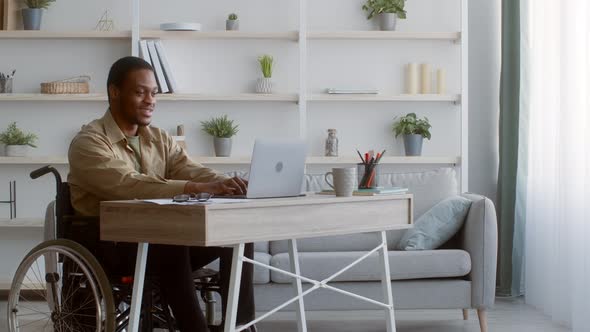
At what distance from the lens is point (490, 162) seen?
6355 millimetres

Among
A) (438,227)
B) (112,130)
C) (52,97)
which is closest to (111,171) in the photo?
(112,130)

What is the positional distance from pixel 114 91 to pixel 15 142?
104 inches

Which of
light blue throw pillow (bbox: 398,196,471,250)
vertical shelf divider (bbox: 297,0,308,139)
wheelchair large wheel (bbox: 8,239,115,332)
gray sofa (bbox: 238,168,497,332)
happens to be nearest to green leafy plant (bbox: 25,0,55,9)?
vertical shelf divider (bbox: 297,0,308,139)

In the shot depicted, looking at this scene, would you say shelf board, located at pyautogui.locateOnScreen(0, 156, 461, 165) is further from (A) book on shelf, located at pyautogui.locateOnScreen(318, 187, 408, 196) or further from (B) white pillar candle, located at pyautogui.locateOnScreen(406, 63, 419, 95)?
(A) book on shelf, located at pyautogui.locateOnScreen(318, 187, 408, 196)

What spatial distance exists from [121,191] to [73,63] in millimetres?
3054

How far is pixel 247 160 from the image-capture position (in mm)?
6039

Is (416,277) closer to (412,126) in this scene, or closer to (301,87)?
Result: (412,126)

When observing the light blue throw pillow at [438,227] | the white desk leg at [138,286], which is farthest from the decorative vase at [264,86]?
the white desk leg at [138,286]

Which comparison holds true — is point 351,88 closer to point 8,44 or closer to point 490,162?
point 490,162

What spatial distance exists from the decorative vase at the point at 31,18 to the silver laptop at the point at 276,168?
3.24 meters


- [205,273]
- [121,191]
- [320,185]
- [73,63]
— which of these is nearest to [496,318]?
[320,185]

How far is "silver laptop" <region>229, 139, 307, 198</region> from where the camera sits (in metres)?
3.11

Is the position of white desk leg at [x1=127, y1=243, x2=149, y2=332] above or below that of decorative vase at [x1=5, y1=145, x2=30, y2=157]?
below

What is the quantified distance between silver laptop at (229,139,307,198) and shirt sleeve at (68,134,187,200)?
1.00 feet
